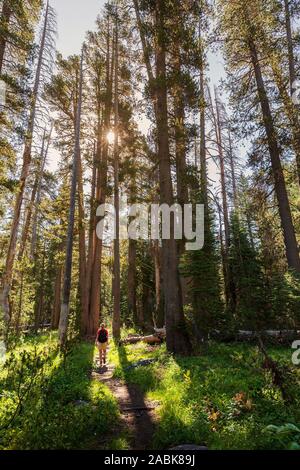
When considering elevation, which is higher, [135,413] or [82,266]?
[82,266]

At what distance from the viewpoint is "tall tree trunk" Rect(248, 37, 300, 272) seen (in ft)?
48.1

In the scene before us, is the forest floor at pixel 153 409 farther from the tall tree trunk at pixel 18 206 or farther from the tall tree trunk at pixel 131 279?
the tall tree trunk at pixel 131 279

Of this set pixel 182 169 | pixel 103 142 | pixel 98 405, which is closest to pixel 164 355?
pixel 98 405

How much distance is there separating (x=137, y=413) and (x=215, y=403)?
1.64 meters

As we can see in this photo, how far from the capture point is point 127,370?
10633 millimetres

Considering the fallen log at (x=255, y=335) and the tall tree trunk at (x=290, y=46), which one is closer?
the fallen log at (x=255, y=335)

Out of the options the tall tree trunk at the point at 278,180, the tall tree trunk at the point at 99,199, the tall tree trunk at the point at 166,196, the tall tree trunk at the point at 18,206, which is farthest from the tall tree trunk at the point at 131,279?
the tall tree trunk at the point at 166,196

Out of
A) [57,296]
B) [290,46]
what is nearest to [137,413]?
[290,46]

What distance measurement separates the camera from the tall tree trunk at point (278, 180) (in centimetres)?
1465

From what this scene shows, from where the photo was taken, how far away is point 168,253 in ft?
38.5

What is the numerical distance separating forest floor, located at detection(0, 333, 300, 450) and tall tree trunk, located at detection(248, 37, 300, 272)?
7.24 m

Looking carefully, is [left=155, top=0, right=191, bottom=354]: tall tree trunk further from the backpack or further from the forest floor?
the backpack

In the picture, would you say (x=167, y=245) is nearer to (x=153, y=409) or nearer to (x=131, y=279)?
(x=153, y=409)

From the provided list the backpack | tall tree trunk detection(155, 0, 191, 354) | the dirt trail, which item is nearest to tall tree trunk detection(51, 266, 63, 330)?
the backpack
